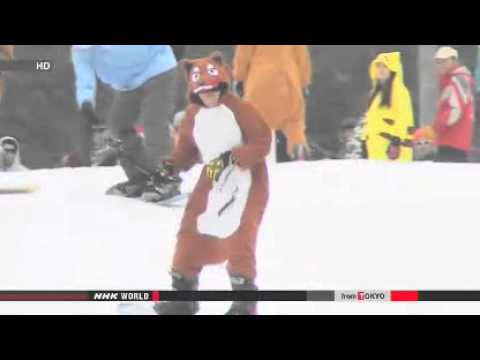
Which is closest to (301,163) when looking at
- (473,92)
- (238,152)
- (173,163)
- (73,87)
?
(238,152)

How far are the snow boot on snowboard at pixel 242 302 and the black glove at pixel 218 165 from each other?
0.42m

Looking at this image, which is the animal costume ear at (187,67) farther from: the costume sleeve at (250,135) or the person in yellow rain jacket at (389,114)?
the person in yellow rain jacket at (389,114)

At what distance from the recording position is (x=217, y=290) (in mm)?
3619

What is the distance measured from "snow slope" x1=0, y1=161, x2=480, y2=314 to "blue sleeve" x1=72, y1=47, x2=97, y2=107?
303 millimetres

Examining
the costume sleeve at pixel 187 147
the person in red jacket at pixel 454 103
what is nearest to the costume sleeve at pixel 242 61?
the costume sleeve at pixel 187 147

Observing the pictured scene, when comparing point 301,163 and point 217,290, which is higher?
point 301,163

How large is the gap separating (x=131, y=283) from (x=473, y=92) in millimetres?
1611

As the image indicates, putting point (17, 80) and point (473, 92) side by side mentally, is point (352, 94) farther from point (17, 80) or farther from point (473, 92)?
point (17, 80)

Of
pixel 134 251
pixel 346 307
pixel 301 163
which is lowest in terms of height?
pixel 346 307

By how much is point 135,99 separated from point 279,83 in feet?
1.97

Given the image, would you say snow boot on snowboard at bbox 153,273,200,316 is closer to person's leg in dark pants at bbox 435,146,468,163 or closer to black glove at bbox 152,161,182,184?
black glove at bbox 152,161,182,184

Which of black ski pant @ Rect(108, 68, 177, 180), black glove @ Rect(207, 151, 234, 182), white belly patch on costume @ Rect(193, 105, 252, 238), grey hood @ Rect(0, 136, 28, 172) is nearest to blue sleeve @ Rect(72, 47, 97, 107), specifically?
black ski pant @ Rect(108, 68, 177, 180)

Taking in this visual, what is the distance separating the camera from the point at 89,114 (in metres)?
3.63

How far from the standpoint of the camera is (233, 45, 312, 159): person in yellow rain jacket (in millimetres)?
3576
